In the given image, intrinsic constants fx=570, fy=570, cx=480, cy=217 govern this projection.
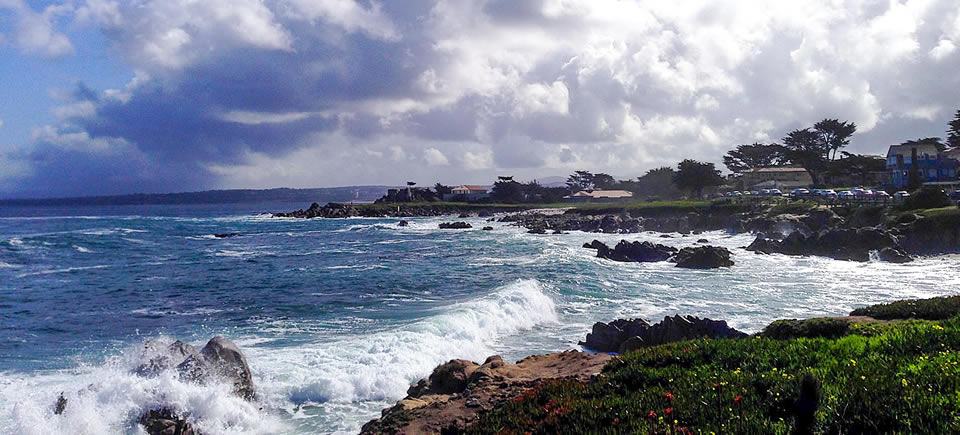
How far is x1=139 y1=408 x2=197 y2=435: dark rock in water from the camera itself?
11.6 metres

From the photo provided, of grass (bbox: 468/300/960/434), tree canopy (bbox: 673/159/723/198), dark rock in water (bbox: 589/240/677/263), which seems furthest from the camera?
tree canopy (bbox: 673/159/723/198)

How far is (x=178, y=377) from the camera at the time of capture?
1302cm

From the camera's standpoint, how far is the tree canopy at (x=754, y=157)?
115 m

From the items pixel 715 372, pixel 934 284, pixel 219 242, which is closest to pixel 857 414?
pixel 715 372

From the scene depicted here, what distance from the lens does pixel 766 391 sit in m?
7.73

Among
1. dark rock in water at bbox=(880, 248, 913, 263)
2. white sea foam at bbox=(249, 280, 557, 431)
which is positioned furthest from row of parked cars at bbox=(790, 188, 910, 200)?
white sea foam at bbox=(249, 280, 557, 431)

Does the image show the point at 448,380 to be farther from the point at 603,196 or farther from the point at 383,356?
the point at 603,196

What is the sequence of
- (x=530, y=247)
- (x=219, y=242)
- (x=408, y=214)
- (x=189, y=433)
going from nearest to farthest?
(x=189, y=433) → (x=530, y=247) → (x=219, y=242) → (x=408, y=214)

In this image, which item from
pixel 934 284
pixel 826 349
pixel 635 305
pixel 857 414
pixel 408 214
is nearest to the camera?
pixel 857 414

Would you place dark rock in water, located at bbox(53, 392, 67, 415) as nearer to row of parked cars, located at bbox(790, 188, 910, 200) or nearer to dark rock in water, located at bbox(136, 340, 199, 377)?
dark rock in water, located at bbox(136, 340, 199, 377)

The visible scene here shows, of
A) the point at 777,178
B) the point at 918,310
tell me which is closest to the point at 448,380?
the point at 918,310

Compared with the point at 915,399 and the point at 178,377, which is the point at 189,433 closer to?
the point at 178,377

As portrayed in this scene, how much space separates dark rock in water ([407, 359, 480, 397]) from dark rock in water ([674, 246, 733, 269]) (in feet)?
91.1

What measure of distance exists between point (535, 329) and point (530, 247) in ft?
95.9
